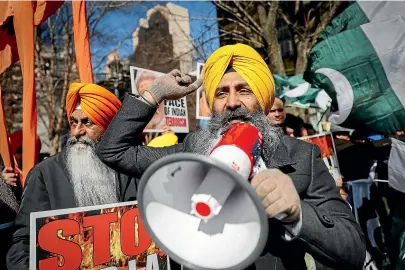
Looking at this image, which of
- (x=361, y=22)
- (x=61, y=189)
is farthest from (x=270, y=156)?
(x=361, y=22)

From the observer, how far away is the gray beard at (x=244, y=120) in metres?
1.44

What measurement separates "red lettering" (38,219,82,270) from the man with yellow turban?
1.37 feet

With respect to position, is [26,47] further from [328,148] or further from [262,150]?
[328,148]

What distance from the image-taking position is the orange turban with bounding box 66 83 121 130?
9.36ft

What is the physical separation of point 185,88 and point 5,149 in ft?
9.89

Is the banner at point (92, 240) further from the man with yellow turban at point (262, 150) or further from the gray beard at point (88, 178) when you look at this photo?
the gray beard at point (88, 178)

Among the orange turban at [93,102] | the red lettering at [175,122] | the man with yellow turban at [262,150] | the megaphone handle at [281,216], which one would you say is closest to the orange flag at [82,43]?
the orange turban at [93,102]

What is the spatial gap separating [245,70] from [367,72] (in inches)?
83.8

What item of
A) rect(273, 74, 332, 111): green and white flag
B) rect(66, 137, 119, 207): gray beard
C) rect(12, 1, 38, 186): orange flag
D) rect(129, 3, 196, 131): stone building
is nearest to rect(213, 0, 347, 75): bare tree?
rect(273, 74, 332, 111): green and white flag

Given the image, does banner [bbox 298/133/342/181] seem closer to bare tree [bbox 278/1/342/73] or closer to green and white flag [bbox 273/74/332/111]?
green and white flag [bbox 273/74/332/111]

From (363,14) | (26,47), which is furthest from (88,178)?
(363,14)

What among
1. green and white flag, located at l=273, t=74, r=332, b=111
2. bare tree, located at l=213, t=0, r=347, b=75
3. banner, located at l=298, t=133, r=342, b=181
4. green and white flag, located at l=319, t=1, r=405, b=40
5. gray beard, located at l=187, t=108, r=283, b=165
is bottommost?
banner, located at l=298, t=133, r=342, b=181

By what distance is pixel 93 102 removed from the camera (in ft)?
9.36

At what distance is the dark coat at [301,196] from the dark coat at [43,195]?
3.16 ft
